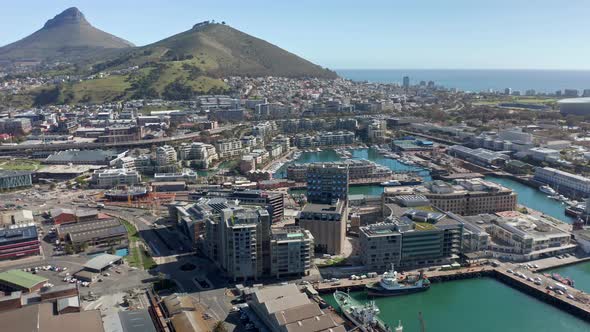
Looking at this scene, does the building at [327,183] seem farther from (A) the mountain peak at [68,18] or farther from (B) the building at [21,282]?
(A) the mountain peak at [68,18]

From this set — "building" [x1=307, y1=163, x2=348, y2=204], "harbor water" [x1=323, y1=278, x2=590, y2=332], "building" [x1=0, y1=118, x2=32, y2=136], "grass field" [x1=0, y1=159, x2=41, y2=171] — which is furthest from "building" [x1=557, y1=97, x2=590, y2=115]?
"building" [x1=0, y1=118, x2=32, y2=136]

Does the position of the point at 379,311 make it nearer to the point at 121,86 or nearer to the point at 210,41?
the point at 121,86

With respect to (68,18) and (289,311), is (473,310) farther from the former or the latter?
(68,18)

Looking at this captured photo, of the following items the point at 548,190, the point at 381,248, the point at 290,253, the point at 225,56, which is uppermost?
the point at 225,56

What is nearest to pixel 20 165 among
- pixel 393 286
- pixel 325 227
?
pixel 325 227

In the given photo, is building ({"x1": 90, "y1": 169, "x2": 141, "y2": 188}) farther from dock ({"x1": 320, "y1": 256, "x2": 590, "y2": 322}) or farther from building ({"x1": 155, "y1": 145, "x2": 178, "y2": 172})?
dock ({"x1": 320, "y1": 256, "x2": 590, "y2": 322})

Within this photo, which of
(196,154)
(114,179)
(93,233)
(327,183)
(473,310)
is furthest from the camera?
(196,154)

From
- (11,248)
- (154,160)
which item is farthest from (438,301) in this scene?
(154,160)
